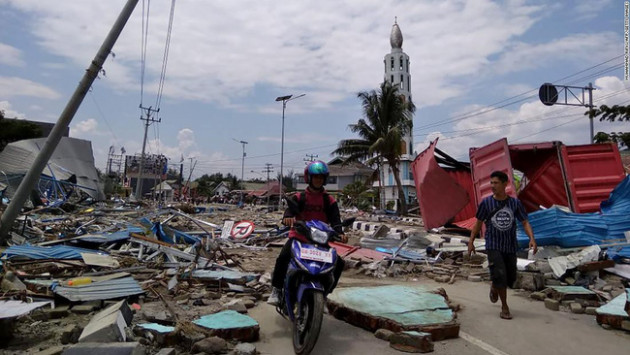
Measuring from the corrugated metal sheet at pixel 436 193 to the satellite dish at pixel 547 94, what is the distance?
6886 millimetres

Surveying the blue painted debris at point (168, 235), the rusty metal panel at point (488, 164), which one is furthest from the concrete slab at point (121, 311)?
the rusty metal panel at point (488, 164)

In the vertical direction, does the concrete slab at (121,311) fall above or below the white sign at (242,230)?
below

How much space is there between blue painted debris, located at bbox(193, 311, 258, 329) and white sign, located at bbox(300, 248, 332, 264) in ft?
2.97

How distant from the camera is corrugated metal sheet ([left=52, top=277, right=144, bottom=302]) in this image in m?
4.54

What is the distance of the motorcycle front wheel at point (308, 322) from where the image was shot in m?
3.33

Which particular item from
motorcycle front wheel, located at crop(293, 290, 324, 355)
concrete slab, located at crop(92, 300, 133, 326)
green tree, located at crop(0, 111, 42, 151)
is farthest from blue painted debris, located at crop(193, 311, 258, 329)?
green tree, located at crop(0, 111, 42, 151)

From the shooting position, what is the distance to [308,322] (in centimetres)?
351

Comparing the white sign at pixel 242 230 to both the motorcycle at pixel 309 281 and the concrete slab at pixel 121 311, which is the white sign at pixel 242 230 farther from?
the motorcycle at pixel 309 281

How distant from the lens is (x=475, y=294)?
19.4ft

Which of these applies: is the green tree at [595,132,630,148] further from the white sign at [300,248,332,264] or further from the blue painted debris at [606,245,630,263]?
the white sign at [300,248,332,264]

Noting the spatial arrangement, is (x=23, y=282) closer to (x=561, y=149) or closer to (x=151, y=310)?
(x=151, y=310)

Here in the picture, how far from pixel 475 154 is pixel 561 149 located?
84.2 inches

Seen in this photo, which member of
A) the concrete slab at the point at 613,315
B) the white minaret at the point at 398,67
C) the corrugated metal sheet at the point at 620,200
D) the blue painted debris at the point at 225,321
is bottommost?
the blue painted debris at the point at 225,321

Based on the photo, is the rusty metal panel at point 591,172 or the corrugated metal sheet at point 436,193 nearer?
the rusty metal panel at point 591,172
